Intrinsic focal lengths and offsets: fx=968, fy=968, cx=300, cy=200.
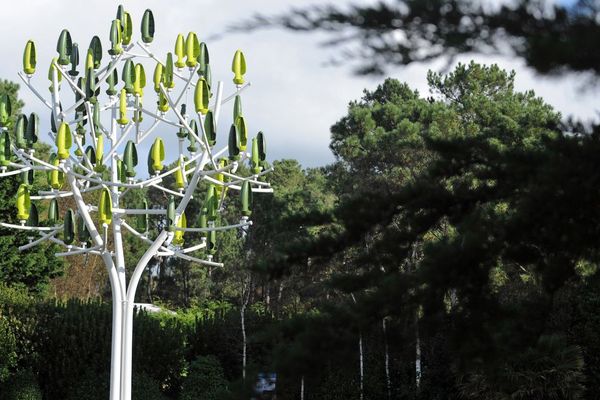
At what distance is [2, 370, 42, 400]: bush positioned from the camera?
1346cm

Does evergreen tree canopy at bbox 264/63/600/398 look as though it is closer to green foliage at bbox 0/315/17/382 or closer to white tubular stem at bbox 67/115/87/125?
white tubular stem at bbox 67/115/87/125

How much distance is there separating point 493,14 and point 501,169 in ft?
2.32

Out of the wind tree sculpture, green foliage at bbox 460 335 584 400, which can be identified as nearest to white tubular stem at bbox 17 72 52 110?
the wind tree sculpture

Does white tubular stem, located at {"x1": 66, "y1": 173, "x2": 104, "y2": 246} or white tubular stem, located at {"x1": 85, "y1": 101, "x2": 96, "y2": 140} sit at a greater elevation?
white tubular stem, located at {"x1": 85, "y1": 101, "x2": 96, "y2": 140}

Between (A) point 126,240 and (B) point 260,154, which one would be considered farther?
(A) point 126,240

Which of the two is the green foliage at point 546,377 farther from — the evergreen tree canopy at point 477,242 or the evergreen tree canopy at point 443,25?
the evergreen tree canopy at point 443,25

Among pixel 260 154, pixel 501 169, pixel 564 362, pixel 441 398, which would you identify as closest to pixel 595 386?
pixel 564 362

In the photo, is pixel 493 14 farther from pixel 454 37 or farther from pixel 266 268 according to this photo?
pixel 266 268

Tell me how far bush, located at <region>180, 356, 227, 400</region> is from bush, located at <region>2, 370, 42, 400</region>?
2.04 metres

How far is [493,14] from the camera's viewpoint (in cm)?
195

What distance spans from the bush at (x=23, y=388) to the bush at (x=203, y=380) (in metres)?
2.04

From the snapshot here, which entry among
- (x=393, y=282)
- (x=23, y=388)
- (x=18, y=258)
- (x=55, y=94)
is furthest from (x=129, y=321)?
(x=393, y=282)

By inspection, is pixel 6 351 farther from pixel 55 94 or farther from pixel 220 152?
pixel 220 152

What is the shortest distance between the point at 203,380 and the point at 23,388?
2.51 m
